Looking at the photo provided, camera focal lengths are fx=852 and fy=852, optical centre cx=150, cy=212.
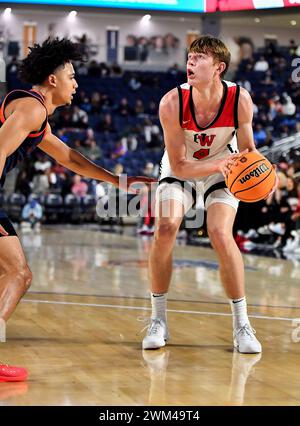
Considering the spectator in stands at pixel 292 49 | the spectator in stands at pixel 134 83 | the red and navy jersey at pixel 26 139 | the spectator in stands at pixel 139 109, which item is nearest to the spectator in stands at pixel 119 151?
the spectator in stands at pixel 139 109

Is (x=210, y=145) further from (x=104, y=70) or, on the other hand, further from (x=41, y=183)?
(x=104, y=70)

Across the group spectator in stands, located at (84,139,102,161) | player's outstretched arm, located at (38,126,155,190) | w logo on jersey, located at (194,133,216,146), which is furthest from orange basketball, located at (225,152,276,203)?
spectator in stands, located at (84,139,102,161)

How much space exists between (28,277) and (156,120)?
1710cm

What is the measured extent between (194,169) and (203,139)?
13.2 inches

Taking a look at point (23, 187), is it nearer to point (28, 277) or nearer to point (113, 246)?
point (113, 246)

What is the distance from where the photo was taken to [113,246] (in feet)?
43.7

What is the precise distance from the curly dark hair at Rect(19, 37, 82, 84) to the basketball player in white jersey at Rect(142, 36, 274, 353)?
2.49 ft

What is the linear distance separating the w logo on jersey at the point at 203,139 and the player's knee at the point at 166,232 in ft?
1.82

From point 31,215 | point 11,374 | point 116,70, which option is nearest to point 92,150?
point 31,215

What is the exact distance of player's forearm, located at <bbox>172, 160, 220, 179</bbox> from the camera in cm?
502

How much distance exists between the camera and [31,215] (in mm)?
17047

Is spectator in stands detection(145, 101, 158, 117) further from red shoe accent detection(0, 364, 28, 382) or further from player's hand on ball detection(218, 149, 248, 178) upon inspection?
red shoe accent detection(0, 364, 28, 382)

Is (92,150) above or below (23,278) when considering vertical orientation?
below
